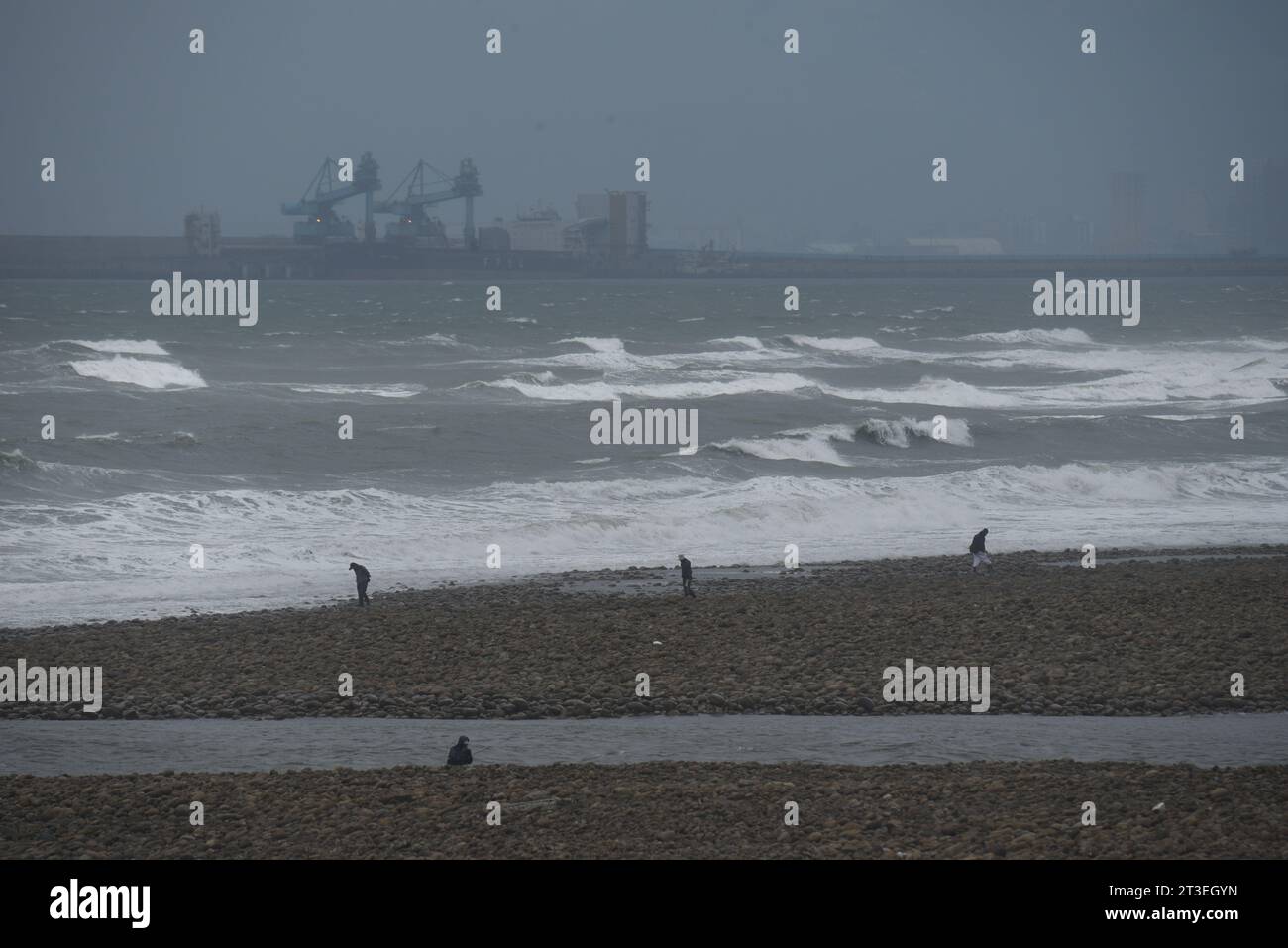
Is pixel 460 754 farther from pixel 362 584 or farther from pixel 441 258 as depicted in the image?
pixel 441 258

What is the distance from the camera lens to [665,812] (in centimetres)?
956

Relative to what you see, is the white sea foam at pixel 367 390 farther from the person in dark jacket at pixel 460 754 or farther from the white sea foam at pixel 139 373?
the person in dark jacket at pixel 460 754

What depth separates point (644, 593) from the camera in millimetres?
18703

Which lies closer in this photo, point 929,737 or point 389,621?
point 929,737

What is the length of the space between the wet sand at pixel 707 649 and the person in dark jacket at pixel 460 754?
1.83 m

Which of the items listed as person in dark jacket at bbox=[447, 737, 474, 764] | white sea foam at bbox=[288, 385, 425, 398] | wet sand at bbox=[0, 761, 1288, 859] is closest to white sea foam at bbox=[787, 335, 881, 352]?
white sea foam at bbox=[288, 385, 425, 398]

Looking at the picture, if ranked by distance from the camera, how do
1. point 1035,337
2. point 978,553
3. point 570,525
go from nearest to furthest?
1. point 978,553
2. point 570,525
3. point 1035,337

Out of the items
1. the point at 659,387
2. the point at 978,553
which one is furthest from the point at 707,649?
the point at 659,387

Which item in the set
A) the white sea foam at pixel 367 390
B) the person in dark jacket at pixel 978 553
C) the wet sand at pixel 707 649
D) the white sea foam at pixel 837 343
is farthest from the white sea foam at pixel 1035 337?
the wet sand at pixel 707 649

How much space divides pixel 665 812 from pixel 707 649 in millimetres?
5401

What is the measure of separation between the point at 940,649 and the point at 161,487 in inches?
701

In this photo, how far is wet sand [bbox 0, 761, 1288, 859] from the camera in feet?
28.9

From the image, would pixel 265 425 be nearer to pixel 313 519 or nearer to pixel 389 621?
pixel 313 519

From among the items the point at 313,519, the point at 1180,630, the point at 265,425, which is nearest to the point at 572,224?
the point at 265,425
